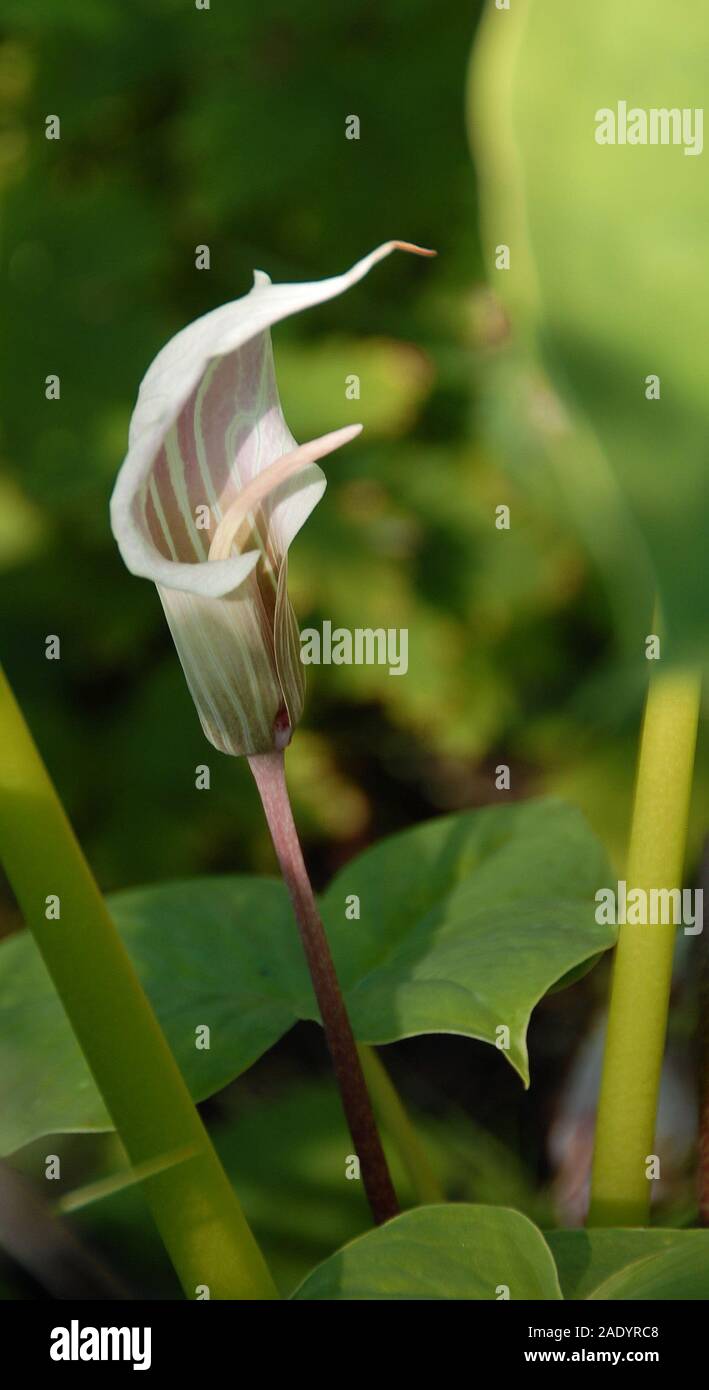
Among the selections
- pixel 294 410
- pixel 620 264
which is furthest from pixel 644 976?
pixel 294 410

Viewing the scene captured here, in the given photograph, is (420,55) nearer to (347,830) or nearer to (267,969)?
(347,830)

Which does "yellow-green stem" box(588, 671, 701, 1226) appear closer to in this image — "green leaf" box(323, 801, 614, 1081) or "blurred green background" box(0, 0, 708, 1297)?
"green leaf" box(323, 801, 614, 1081)

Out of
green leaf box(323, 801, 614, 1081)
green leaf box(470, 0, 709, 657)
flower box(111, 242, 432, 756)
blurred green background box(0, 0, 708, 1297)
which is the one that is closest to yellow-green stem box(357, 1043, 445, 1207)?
green leaf box(323, 801, 614, 1081)

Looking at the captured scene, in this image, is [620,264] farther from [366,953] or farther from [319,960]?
[366,953]

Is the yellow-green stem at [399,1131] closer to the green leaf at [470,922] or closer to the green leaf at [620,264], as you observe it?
the green leaf at [470,922]

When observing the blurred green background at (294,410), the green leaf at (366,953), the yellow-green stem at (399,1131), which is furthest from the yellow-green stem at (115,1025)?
the blurred green background at (294,410)

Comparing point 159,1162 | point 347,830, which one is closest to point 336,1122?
point 347,830
